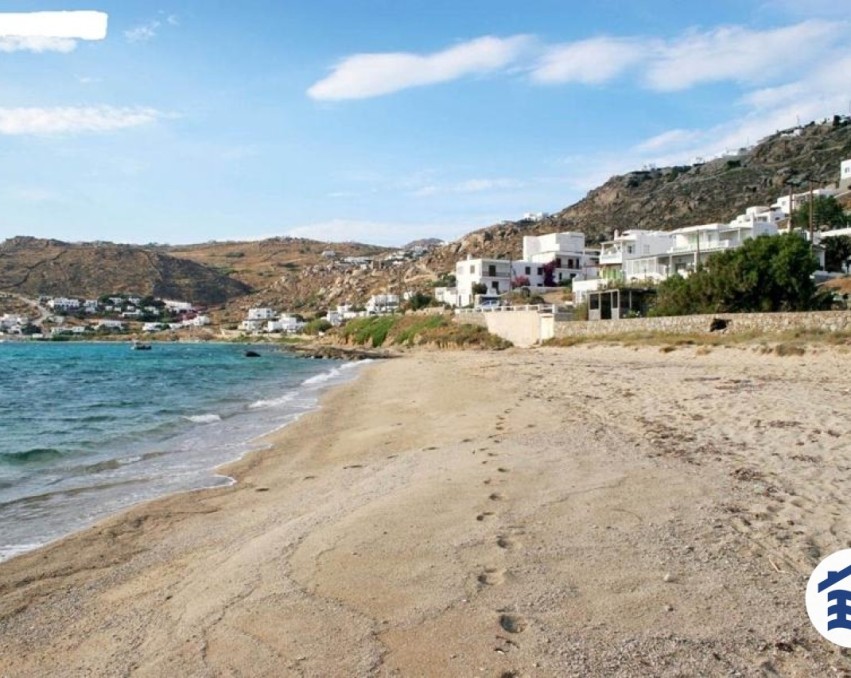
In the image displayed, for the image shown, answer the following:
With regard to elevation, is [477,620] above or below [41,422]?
above

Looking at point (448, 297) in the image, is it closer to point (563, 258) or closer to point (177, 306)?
point (563, 258)

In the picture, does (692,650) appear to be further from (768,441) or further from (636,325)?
(636,325)

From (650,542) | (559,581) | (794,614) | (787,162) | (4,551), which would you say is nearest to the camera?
(794,614)

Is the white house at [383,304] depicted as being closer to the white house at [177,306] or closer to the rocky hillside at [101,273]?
the white house at [177,306]

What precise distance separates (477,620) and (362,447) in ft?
29.5

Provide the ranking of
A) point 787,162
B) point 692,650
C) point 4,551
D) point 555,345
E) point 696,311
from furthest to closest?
point 787,162 < point 555,345 < point 696,311 < point 4,551 < point 692,650

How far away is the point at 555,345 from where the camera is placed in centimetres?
4003

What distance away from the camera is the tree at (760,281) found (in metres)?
33.3

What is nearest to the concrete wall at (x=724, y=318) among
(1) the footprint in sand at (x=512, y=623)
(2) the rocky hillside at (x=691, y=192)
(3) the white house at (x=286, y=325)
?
(1) the footprint in sand at (x=512, y=623)

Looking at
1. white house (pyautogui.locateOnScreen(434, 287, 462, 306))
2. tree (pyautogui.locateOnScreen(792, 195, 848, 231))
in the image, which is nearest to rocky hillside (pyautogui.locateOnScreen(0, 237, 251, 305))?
white house (pyautogui.locateOnScreen(434, 287, 462, 306))

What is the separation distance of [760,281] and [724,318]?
4.48 m

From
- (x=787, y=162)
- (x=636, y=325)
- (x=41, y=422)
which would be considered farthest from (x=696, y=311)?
(x=787, y=162)

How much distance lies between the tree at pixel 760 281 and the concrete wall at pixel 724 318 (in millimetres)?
2884

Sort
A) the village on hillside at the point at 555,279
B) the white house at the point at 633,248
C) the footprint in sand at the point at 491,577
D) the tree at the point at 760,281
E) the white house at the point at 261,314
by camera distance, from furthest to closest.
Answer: the white house at the point at 261,314, the white house at the point at 633,248, the village on hillside at the point at 555,279, the tree at the point at 760,281, the footprint in sand at the point at 491,577
